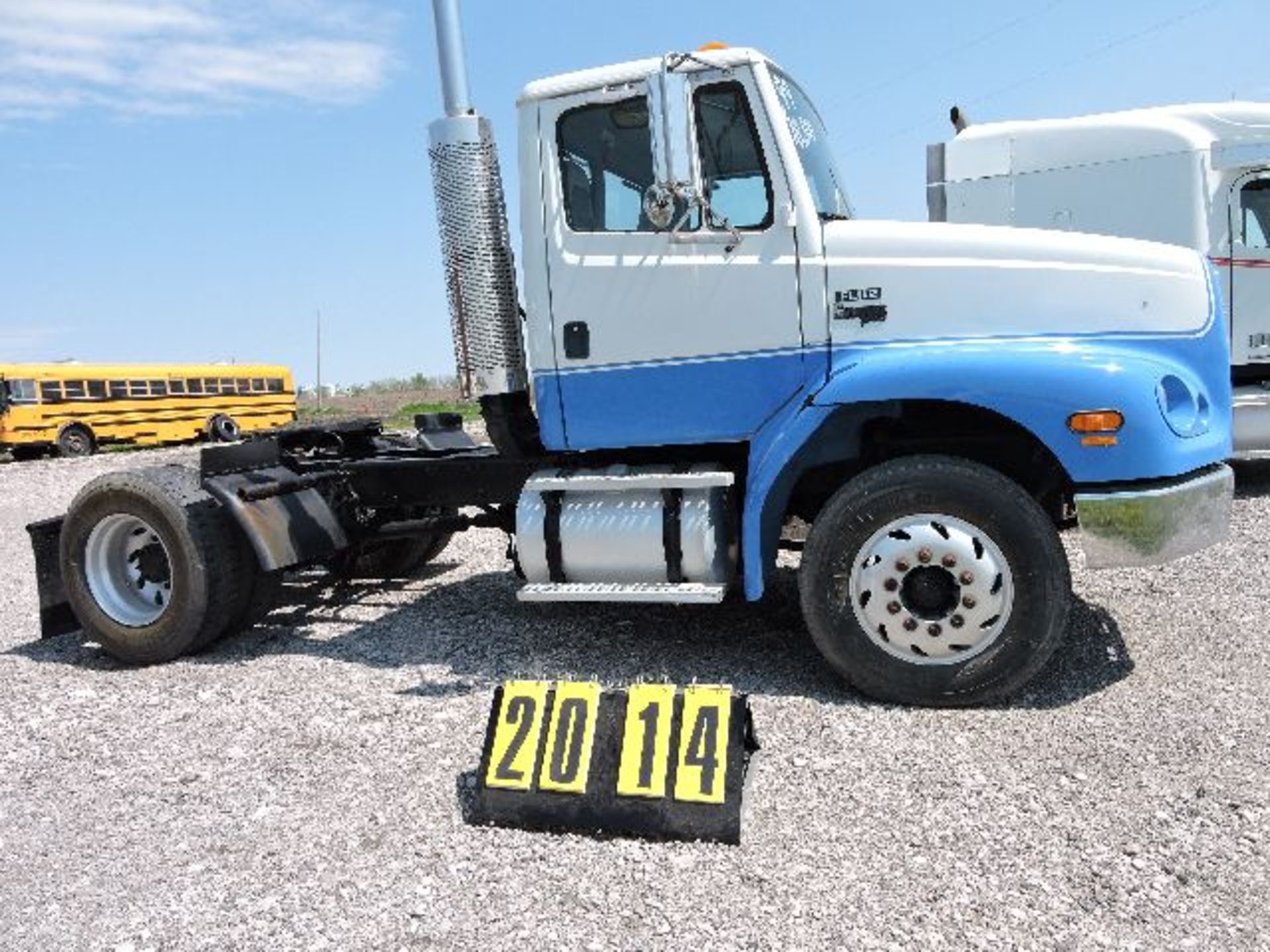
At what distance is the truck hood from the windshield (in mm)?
328

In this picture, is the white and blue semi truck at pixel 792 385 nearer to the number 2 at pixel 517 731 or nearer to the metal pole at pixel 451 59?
the metal pole at pixel 451 59

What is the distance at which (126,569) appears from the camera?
5.81 meters

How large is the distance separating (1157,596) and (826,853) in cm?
363

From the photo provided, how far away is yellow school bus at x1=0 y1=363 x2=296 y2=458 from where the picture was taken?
2631 centimetres

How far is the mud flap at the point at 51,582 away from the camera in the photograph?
231 inches

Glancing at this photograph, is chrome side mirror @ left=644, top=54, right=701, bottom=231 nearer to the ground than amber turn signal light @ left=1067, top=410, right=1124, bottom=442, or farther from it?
farther from it

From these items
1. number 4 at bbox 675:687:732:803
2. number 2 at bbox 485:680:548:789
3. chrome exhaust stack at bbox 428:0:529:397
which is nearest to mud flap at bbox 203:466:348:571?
chrome exhaust stack at bbox 428:0:529:397

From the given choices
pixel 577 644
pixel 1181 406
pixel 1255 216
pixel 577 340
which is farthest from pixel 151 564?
pixel 1255 216

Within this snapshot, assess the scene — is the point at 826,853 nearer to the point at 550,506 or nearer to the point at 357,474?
the point at 550,506

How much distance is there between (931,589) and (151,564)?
446 centimetres

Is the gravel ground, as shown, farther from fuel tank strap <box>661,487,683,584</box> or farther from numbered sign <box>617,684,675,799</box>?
fuel tank strap <box>661,487,683,584</box>

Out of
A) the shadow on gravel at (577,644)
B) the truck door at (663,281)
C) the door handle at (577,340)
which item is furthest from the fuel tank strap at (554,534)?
the door handle at (577,340)

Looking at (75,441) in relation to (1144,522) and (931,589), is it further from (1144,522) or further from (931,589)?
(1144,522)

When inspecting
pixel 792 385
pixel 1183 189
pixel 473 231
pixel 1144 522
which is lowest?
pixel 1144 522
